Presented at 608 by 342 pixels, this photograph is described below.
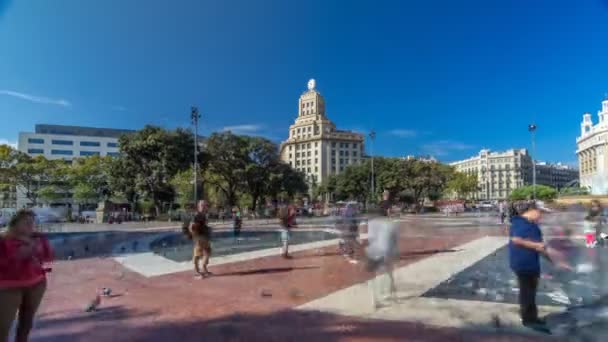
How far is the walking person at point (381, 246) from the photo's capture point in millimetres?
6277

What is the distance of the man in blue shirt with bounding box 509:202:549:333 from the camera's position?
472 cm

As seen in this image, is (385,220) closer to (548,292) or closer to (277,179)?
(548,292)

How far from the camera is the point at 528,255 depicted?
475 centimetres

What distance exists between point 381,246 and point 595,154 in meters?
119

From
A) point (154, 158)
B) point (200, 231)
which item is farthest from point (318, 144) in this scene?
point (200, 231)

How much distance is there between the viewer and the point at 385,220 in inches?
252

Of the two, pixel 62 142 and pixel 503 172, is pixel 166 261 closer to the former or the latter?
pixel 62 142

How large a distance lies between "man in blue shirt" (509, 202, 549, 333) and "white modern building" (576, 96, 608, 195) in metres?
99.0

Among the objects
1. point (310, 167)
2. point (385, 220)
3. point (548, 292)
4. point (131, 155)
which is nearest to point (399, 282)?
point (385, 220)

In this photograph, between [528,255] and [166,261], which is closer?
[528,255]

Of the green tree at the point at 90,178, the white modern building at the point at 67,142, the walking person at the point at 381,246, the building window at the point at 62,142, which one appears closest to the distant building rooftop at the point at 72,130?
the white modern building at the point at 67,142

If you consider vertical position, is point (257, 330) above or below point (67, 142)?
below

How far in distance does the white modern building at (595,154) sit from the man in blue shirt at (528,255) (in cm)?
9895

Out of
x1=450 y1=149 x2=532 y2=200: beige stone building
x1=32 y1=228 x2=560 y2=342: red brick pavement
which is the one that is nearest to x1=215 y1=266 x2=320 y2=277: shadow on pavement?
x1=32 y1=228 x2=560 y2=342: red brick pavement
